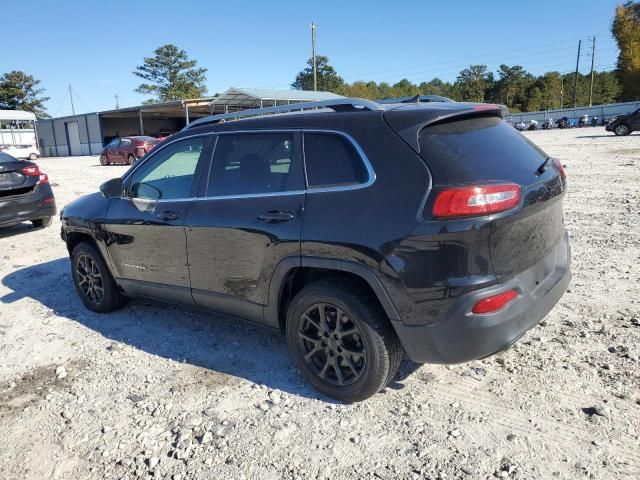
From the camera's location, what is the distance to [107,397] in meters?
3.43

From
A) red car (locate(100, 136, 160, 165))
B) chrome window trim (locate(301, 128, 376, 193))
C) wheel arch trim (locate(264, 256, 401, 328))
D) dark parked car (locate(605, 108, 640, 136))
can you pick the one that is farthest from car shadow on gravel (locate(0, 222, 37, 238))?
dark parked car (locate(605, 108, 640, 136))

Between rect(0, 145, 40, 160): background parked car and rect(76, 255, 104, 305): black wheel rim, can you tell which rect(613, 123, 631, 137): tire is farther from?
rect(0, 145, 40, 160): background parked car

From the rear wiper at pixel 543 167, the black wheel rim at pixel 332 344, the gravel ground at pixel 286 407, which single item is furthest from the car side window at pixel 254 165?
the rear wiper at pixel 543 167

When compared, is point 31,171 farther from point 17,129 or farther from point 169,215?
point 17,129

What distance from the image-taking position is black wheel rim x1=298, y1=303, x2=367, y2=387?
3.04 m

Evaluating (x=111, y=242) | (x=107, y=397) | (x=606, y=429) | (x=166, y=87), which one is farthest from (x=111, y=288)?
(x=166, y=87)

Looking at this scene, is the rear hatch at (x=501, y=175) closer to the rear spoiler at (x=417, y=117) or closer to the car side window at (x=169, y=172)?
the rear spoiler at (x=417, y=117)

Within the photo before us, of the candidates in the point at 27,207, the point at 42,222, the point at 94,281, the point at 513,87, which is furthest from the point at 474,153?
the point at 513,87

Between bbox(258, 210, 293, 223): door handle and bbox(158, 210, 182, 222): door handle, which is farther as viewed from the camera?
bbox(158, 210, 182, 222): door handle

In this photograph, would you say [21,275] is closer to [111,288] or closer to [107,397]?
[111,288]

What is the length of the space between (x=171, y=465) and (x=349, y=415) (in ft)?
3.49

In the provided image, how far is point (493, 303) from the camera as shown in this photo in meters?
2.63

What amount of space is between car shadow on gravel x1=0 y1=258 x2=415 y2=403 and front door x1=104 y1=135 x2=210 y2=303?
0.39 meters

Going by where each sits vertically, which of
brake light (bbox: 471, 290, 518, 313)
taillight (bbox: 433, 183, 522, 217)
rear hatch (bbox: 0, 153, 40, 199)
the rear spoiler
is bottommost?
brake light (bbox: 471, 290, 518, 313)
